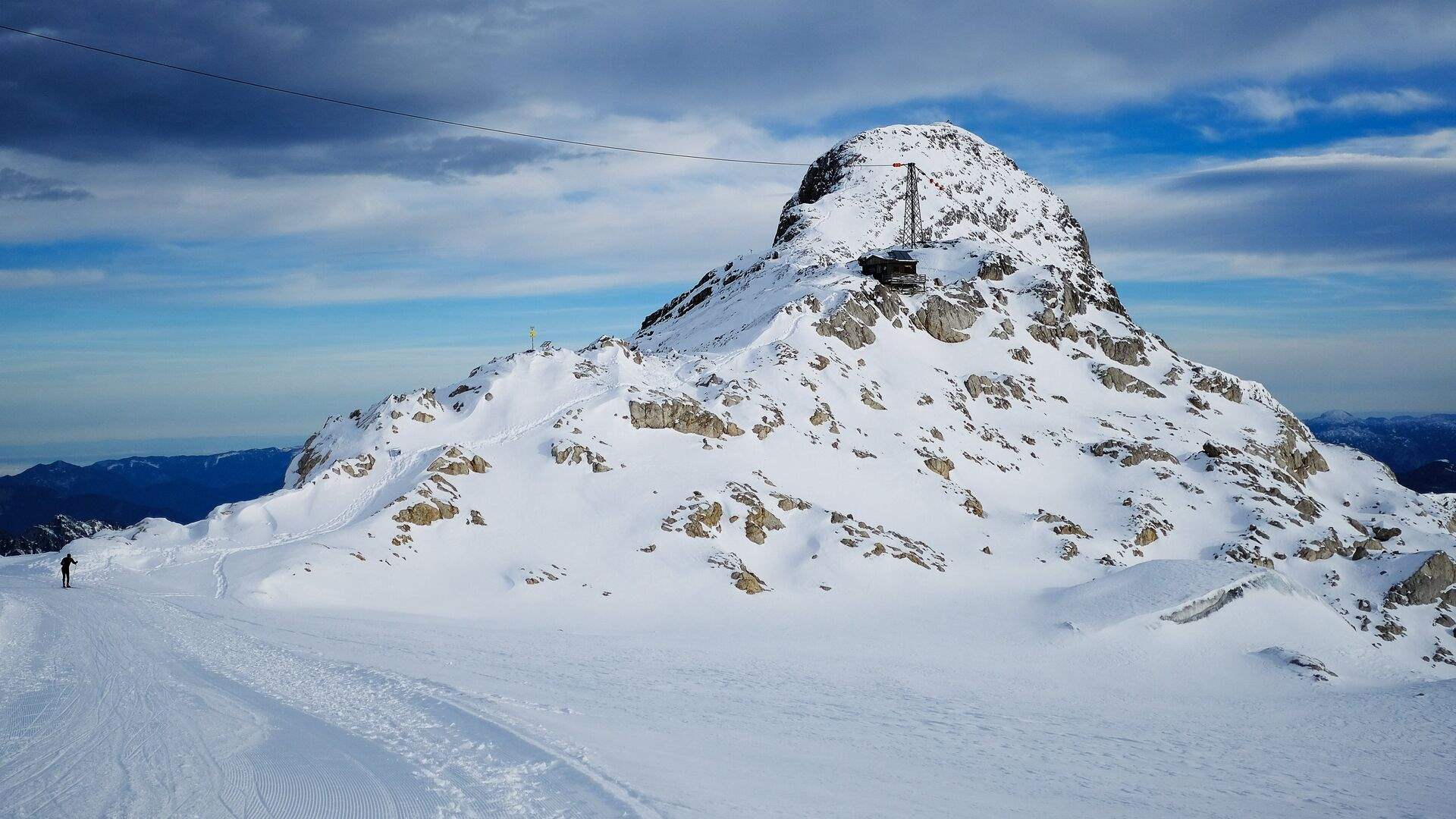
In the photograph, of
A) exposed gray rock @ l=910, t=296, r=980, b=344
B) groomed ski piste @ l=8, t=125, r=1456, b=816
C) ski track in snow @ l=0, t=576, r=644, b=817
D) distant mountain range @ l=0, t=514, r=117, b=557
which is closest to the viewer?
ski track in snow @ l=0, t=576, r=644, b=817

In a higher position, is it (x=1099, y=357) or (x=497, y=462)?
(x=1099, y=357)

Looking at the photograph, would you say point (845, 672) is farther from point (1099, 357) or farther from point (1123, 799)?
point (1099, 357)

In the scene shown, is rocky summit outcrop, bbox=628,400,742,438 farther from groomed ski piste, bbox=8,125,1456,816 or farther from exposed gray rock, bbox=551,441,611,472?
exposed gray rock, bbox=551,441,611,472

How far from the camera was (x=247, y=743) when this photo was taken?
14.3m

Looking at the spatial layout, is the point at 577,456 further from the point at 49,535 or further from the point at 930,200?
the point at 49,535

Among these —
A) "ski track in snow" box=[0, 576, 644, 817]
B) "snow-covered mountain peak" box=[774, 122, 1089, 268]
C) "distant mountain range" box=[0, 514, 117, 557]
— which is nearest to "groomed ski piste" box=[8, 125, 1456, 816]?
"ski track in snow" box=[0, 576, 644, 817]

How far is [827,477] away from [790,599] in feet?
50.1

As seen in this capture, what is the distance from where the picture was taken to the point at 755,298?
294 ft

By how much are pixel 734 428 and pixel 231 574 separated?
105 ft

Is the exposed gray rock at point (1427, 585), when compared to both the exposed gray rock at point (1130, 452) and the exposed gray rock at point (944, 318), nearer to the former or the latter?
Answer: the exposed gray rock at point (1130, 452)

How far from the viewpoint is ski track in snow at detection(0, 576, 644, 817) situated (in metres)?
11.9

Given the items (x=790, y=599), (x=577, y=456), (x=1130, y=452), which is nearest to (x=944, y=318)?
(x=1130, y=452)

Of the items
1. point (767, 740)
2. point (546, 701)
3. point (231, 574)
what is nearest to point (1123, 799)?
point (767, 740)

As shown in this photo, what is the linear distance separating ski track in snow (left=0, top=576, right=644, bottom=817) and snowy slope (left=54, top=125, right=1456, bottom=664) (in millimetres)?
14148
